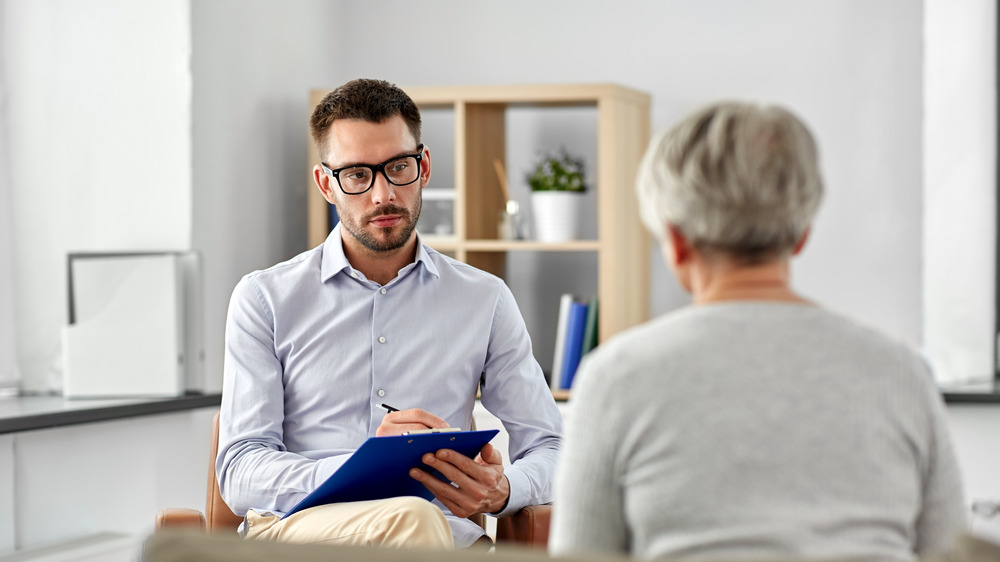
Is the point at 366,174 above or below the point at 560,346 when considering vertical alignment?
above

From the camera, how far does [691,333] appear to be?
928mm

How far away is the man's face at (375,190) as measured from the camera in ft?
6.26

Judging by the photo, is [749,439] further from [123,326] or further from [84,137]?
[84,137]

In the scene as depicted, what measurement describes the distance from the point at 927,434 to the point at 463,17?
3095mm

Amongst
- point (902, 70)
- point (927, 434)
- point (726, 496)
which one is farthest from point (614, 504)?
point (902, 70)

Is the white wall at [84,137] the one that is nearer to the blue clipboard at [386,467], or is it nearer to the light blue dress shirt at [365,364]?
the light blue dress shirt at [365,364]

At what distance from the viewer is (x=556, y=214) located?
11.3 feet

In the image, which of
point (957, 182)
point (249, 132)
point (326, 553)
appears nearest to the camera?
point (326, 553)

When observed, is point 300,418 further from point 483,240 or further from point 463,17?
point 463,17

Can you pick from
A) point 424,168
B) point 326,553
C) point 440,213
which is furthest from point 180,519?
point 440,213

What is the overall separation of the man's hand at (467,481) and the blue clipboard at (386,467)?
0.6 inches

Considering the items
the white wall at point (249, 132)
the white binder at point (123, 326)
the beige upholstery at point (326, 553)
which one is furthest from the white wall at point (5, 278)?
the beige upholstery at point (326, 553)

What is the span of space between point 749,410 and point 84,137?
2.50 metres

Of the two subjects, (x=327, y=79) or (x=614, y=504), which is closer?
(x=614, y=504)
